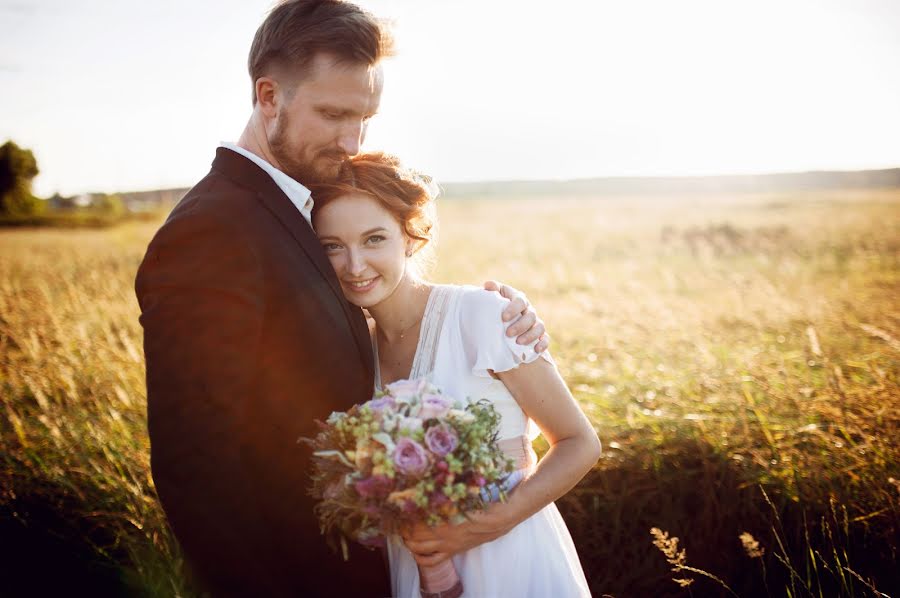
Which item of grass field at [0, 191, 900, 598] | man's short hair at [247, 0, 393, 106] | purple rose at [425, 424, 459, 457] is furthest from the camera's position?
→ grass field at [0, 191, 900, 598]

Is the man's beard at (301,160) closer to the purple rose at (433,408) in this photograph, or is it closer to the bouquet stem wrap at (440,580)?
the purple rose at (433,408)

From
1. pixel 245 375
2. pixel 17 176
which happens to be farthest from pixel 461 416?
pixel 17 176

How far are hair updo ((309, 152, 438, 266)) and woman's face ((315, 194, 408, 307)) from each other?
0.12 ft

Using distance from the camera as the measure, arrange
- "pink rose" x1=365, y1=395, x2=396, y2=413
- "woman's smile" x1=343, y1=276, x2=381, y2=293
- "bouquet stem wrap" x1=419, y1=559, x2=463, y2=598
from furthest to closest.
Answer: "woman's smile" x1=343, y1=276, x2=381, y2=293 → "bouquet stem wrap" x1=419, y1=559, x2=463, y2=598 → "pink rose" x1=365, y1=395, x2=396, y2=413

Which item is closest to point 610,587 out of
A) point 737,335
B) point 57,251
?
point 737,335

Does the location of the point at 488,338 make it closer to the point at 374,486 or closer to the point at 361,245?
the point at 361,245

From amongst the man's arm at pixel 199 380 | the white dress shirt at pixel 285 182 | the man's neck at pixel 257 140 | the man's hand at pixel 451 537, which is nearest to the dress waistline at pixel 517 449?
the man's hand at pixel 451 537

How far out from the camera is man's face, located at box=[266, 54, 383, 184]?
2580 millimetres

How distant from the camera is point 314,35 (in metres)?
2.53

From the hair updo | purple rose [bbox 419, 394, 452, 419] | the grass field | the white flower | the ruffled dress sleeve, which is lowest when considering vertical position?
the grass field

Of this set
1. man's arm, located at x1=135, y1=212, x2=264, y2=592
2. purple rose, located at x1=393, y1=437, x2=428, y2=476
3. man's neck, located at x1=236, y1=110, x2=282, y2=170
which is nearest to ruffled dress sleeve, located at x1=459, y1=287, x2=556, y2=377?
purple rose, located at x1=393, y1=437, x2=428, y2=476

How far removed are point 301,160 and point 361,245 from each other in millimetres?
466

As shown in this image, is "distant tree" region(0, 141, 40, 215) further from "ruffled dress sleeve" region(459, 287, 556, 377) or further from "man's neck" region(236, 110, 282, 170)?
"ruffled dress sleeve" region(459, 287, 556, 377)

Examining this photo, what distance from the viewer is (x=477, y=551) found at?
2.57 metres
